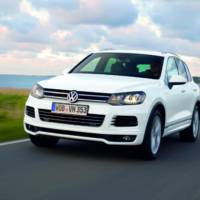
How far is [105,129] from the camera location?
8.05m

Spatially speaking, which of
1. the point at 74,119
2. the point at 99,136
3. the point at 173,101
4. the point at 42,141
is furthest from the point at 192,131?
the point at 74,119

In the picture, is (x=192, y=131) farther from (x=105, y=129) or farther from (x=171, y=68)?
(x=105, y=129)

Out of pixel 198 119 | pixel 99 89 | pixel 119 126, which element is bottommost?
pixel 198 119

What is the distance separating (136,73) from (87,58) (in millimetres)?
1344

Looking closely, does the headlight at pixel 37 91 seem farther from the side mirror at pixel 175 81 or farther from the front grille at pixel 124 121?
the side mirror at pixel 175 81

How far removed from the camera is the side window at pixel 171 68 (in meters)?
9.77

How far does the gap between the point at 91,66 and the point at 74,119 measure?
2068 millimetres

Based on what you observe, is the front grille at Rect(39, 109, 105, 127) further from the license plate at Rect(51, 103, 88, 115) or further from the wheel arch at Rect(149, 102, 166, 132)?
the wheel arch at Rect(149, 102, 166, 132)

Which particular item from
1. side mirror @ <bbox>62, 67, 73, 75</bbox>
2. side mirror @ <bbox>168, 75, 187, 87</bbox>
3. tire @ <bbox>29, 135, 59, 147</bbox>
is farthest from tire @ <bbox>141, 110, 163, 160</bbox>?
side mirror @ <bbox>62, 67, 73, 75</bbox>

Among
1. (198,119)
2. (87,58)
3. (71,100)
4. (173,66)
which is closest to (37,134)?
(71,100)

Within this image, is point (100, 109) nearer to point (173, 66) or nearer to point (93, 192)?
point (93, 192)

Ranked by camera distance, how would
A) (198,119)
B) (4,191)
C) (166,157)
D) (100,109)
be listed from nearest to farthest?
1. (4,191)
2. (100,109)
3. (166,157)
4. (198,119)

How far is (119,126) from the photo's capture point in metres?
8.12

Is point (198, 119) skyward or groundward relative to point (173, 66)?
groundward
